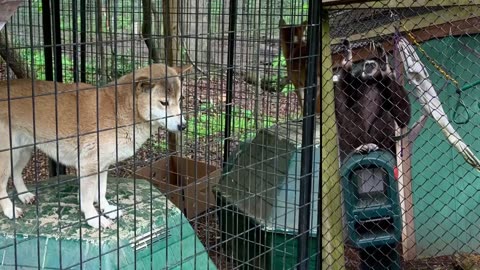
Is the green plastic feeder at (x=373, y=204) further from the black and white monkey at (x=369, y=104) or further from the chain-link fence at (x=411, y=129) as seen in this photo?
the black and white monkey at (x=369, y=104)

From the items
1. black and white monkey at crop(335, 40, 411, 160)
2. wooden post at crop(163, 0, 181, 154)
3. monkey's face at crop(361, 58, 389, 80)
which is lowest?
black and white monkey at crop(335, 40, 411, 160)

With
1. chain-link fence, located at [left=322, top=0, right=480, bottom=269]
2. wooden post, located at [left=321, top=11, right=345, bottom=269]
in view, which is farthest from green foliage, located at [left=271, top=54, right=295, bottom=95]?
chain-link fence, located at [left=322, top=0, right=480, bottom=269]

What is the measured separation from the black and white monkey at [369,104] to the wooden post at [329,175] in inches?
45.1

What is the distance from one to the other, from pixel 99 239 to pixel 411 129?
2.88m

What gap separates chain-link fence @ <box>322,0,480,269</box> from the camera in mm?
4770

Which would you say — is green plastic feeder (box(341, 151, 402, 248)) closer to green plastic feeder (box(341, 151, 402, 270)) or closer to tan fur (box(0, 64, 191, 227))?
green plastic feeder (box(341, 151, 402, 270))

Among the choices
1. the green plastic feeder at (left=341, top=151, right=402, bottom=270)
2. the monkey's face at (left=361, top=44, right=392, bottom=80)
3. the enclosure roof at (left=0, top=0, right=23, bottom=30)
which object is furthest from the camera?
the monkey's face at (left=361, top=44, right=392, bottom=80)

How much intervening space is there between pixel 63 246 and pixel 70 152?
742mm

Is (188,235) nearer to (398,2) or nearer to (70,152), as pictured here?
(70,152)

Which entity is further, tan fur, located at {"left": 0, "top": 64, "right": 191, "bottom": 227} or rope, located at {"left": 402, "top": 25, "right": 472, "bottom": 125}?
rope, located at {"left": 402, "top": 25, "right": 472, "bottom": 125}

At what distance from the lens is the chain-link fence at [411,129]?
15.6 ft

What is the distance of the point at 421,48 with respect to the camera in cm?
518

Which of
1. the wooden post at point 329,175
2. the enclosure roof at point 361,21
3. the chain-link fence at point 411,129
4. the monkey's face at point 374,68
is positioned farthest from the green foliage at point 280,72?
the monkey's face at point 374,68

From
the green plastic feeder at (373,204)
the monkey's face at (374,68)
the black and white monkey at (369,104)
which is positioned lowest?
the green plastic feeder at (373,204)
